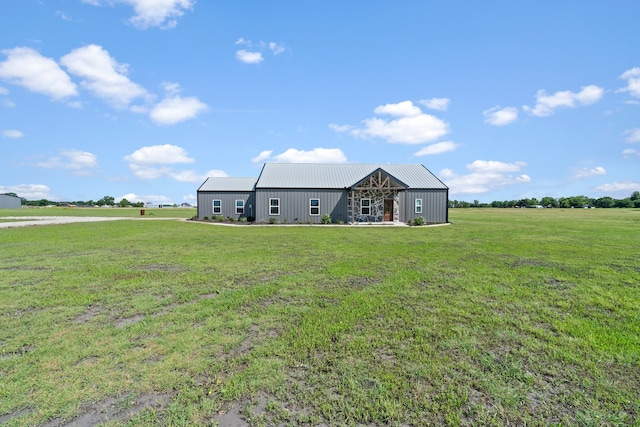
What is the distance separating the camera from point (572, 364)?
3398 mm

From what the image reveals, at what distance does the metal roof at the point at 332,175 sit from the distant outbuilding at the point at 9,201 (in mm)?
77792

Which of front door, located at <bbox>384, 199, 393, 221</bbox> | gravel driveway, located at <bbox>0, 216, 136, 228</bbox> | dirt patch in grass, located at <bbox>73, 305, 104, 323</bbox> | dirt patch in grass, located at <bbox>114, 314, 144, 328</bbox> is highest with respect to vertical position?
front door, located at <bbox>384, 199, 393, 221</bbox>

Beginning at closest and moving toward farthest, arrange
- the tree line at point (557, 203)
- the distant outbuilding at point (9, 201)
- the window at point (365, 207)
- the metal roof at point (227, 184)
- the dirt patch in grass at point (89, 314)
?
1. the dirt patch in grass at point (89, 314)
2. the window at point (365, 207)
3. the metal roof at point (227, 184)
4. the distant outbuilding at point (9, 201)
5. the tree line at point (557, 203)

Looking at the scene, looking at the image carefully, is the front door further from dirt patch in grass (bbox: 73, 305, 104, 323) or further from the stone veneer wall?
dirt patch in grass (bbox: 73, 305, 104, 323)

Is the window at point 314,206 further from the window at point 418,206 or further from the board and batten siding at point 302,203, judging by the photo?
the window at point 418,206

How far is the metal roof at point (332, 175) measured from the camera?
27.0 metres

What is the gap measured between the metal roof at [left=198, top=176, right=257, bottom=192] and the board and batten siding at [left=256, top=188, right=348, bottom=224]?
13.4 ft

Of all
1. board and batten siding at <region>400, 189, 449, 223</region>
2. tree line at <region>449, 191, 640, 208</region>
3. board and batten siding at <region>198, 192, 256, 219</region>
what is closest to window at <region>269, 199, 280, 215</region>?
board and batten siding at <region>198, 192, 256, 219</region>

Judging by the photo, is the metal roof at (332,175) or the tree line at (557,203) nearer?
the metal roof at (332,175)

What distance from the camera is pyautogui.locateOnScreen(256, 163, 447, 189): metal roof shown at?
27000mm

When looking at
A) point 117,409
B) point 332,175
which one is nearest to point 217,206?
point 332,175

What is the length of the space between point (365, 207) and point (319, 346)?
23.2m

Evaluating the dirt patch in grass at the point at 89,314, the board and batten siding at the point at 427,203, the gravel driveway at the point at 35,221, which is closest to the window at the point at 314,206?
the board and batten siding at the point at 427,203

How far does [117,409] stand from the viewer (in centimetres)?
265
